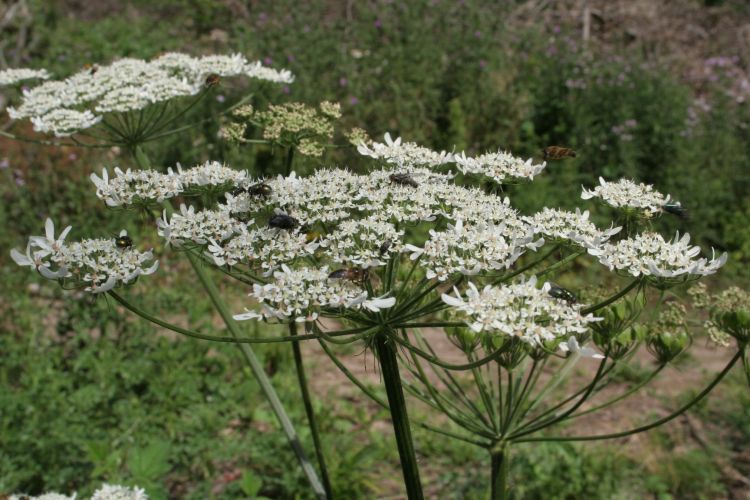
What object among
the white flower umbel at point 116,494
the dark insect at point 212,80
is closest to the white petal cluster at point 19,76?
the dark insect at point 212,80

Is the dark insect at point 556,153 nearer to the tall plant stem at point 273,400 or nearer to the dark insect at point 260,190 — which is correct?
the dark insect at point 260,190

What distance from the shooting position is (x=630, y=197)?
3.07 metres

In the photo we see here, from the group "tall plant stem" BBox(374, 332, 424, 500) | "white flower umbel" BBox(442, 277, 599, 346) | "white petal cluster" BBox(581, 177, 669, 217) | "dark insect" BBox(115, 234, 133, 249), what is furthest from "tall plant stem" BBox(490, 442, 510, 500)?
"dark insect" BBox(115, 234, 133, 249)

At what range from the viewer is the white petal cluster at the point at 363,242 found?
2609mm

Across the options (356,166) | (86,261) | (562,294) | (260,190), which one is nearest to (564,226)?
(562,294)

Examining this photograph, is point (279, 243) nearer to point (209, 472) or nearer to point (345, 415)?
point (209, 472)

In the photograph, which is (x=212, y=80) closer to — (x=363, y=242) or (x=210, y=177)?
(x=210, y=177)

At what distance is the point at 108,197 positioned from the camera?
3.00 metres

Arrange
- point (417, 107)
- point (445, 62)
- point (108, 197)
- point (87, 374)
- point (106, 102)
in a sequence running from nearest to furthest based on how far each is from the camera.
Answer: point (108, 197), point (106, 102), point (87, 374), point (417, 107), point (445, 62)

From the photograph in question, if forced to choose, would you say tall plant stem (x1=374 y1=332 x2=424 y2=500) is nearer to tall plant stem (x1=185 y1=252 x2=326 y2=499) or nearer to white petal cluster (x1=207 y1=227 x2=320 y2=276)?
white petal cluster (x1=207 y1=227 x2=320 y2=276)

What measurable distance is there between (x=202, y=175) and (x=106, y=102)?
1.20 metres

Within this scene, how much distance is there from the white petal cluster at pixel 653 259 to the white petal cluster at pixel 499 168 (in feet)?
2.24

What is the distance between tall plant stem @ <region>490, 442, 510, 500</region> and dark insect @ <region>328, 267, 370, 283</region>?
101 cm

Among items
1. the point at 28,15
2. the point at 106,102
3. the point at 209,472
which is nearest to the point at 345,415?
the point at 209,472
